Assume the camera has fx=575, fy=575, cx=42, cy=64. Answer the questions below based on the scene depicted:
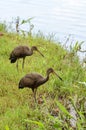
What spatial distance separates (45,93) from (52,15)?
918 centimetres

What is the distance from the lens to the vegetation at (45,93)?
7.73 m

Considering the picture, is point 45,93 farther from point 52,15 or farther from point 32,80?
point 52,15

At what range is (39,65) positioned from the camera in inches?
433

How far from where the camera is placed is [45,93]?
9.53 m

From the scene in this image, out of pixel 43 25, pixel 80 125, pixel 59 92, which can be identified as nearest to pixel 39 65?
pixel 59 92

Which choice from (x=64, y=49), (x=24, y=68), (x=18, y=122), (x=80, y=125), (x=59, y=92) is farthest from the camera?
(x=64, y=49)

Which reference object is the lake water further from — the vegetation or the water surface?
the vegetation

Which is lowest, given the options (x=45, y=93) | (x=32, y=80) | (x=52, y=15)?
(x=52, y=15)

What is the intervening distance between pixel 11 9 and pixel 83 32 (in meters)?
4.06

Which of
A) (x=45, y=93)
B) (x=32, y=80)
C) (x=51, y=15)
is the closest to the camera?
(x=32, y=80)

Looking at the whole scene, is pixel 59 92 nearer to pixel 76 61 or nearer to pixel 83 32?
pixel 76 61

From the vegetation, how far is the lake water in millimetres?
2070

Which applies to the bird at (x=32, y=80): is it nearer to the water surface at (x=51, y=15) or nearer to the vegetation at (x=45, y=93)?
the vegetation at (x=45, y=93)

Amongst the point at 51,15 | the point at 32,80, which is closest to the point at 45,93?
the point at 32,80
